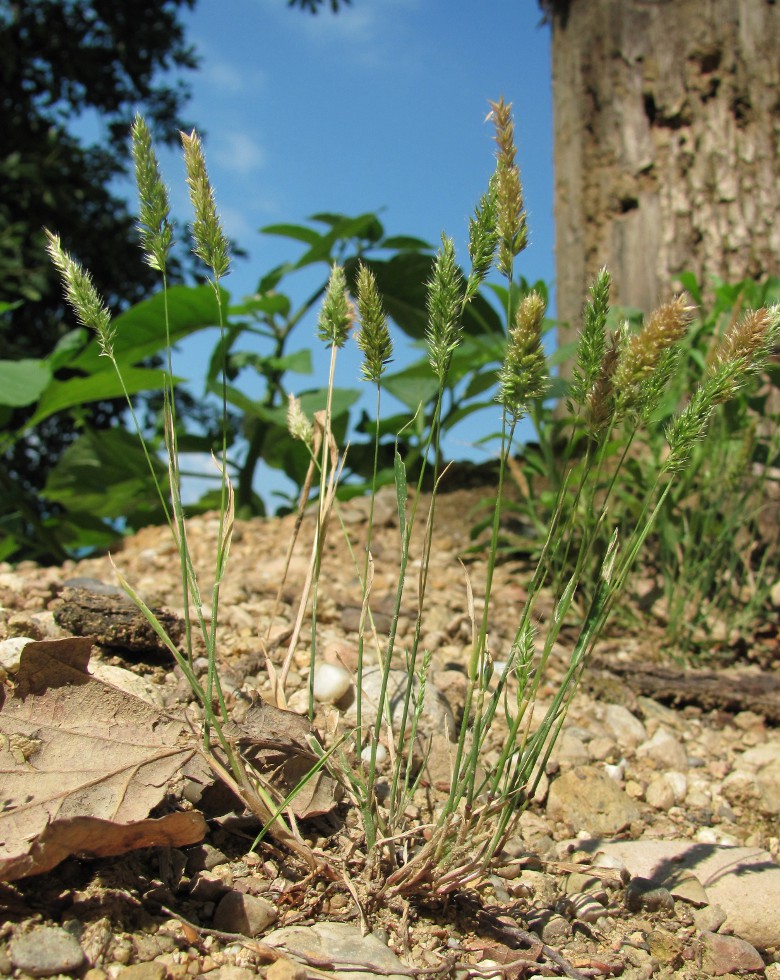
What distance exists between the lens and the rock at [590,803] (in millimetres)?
1479

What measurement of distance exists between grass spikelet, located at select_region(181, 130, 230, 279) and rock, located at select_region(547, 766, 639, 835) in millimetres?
1062

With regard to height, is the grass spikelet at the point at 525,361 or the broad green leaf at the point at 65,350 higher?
the broad green leaf at the point at 65,350

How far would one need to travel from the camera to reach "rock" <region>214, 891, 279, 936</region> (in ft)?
3.25

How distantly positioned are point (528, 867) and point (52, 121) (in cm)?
604

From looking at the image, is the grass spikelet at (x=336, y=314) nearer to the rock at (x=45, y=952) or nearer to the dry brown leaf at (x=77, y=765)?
the dry brown leaf at (x=77, y=765)

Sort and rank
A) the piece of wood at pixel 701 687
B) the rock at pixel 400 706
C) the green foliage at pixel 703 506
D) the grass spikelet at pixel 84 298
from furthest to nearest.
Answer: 1. the green foliage at pixel 703 506
2. the piece of wood at pixel 701 687
3. the rock at pixel 400 706
4. the grass spikelet at pixel 84 298

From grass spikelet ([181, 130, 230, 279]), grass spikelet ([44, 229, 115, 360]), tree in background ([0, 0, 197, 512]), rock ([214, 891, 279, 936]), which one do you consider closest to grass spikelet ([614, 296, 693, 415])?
grass spikelet ([181, 130, 230, 279])

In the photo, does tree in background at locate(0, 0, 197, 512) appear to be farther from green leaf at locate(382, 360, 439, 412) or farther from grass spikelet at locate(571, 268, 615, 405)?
grass spikelet at locate(571, 268, 615, 405)

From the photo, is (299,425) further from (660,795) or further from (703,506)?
(703,506)

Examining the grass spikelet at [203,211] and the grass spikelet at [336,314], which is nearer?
the grass spikelet at [203,211]

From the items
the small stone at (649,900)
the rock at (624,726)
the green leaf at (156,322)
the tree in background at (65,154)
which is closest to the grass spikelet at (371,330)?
the small stone at (649,900)

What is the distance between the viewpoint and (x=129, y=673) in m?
1.38

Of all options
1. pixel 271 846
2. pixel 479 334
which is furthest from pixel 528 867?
pixel 479 334

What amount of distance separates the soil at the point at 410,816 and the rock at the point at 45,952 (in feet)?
0.04
